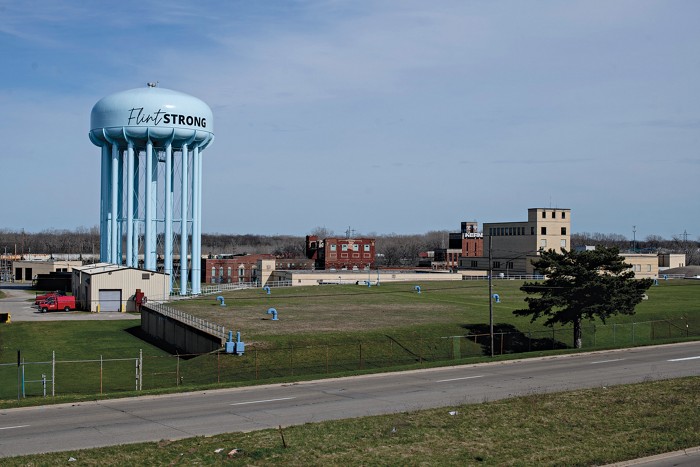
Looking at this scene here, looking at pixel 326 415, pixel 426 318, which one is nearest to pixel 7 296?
pixel 426 318

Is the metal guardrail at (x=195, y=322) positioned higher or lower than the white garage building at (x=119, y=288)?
lower

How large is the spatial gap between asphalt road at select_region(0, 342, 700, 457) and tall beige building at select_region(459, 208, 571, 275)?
8229 centimetres

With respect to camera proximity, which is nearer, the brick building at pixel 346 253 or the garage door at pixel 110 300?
the garage door at pixel 110 300

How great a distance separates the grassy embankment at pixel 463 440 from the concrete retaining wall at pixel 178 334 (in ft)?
81.7


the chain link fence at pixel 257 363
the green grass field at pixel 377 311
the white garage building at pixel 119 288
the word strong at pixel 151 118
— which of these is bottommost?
the chain link fence at pixel 257 363

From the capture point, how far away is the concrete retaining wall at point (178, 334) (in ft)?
166

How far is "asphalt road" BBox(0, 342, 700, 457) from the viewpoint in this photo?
25.3 meters

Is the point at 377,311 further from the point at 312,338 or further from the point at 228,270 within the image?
the point at 228,270

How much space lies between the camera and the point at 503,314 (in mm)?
70250

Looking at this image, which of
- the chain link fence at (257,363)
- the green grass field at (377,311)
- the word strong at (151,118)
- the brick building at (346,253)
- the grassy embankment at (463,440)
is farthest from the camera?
the brick building at (346,253)

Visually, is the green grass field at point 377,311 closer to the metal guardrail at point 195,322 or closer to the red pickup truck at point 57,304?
the metal guardrail at point 195,322

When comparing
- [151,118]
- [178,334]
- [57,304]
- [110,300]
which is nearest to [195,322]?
[178,334]

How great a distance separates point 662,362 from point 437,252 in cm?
13956

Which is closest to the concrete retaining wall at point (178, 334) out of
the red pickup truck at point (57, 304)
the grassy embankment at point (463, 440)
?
the red pickup truck at point (57, 304)
